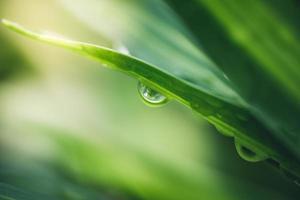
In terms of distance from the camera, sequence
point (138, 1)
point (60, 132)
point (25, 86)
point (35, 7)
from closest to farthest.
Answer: point (138, 1)
point (60, 132)
point (25, 86)
point (35, 7)

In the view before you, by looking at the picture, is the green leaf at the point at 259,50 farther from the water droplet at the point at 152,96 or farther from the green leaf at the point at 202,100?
the water droplet at the point at 152,96

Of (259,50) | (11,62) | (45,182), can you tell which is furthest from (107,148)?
(11,62)

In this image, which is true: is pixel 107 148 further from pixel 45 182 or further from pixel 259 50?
pixel 259 50

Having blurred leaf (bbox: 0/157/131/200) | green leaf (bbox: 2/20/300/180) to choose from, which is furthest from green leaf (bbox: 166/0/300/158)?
blurred leaf (bbox: 0/157/131/200)

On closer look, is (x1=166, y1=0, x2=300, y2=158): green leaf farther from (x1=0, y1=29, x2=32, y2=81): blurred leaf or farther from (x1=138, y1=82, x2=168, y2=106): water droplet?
(x1=0, y1=29, x2=32, y2=81): blurred leaf

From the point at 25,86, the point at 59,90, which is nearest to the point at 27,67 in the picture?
the point at 25,86

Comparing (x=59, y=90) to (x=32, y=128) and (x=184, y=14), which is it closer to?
(x=32, y=128)

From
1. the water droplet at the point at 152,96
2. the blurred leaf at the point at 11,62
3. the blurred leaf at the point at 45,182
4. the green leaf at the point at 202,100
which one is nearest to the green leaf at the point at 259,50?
Result: the green leaf at the point at 202,100
